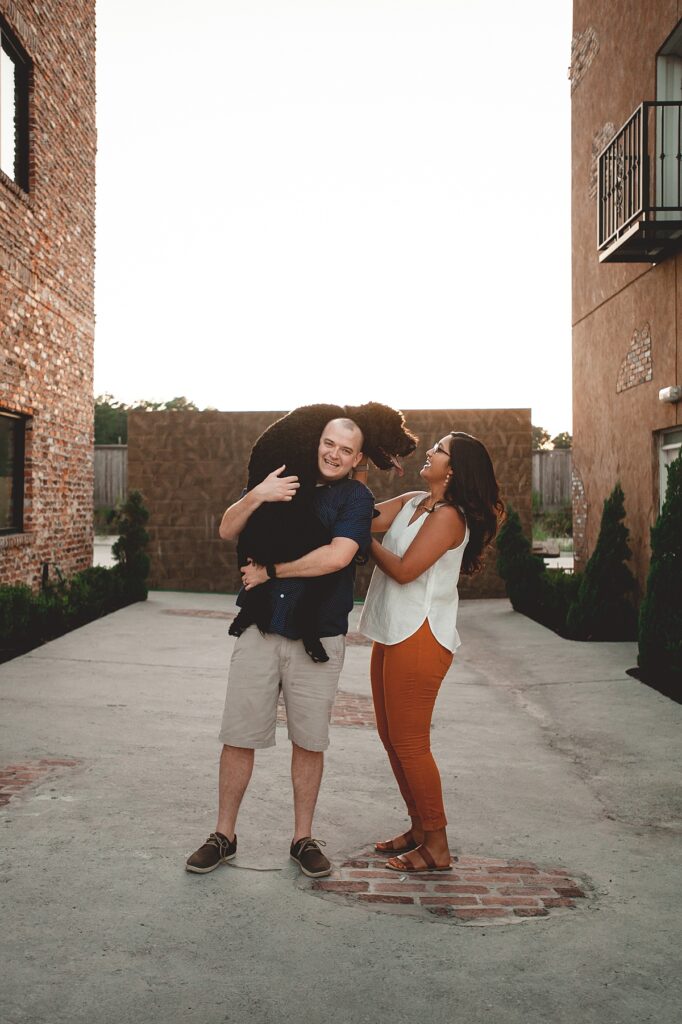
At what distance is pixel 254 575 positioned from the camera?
3709 millimetres

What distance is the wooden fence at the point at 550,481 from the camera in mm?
24078

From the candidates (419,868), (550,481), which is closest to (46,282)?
(419,868)

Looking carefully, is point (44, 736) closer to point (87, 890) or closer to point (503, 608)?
point (87, 890)

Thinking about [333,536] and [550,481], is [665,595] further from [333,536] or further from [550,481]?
[550,481]

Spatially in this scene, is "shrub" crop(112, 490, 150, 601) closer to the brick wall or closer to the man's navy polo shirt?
the brick wall

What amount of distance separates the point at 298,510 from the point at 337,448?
28 centimetres

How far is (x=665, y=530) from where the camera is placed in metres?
8.00

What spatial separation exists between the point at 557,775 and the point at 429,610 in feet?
6.79

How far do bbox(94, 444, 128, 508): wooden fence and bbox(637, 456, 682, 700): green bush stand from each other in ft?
62.2

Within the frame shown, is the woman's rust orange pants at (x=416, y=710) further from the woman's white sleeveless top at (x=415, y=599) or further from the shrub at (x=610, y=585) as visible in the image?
the shrub at (x=610, y=585)

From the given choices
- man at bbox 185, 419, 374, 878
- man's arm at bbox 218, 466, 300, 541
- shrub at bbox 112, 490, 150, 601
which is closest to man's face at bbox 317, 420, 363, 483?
man at bbox 185, 419, 374, 878

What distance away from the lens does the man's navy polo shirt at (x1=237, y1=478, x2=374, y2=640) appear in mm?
3684

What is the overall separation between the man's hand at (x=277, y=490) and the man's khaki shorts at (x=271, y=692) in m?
0.53

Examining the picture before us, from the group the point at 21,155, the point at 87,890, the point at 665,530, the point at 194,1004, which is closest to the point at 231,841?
the point at 87,890
